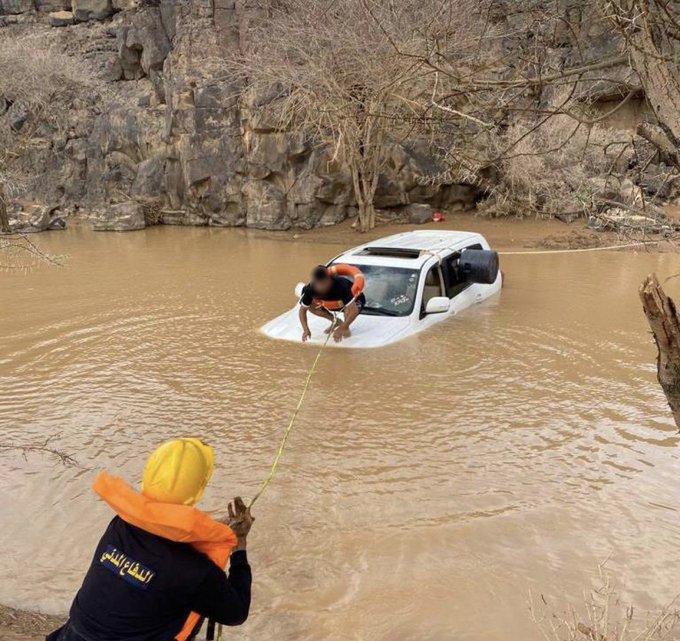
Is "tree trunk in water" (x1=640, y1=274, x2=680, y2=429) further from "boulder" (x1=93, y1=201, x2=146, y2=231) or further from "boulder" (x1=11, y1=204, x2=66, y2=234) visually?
"boulder" (x1=11, y1=204, x2=66, y2=234)

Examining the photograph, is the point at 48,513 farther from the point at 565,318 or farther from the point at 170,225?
the point at 170,225

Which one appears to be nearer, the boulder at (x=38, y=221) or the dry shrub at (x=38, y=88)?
the boulder at (x=38, y=221)

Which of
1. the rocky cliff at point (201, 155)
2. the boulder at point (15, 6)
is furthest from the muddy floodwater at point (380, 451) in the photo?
the boulder at point (15, 6)

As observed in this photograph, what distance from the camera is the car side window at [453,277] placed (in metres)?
8.77

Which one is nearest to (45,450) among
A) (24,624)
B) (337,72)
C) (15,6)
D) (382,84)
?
(24,624)

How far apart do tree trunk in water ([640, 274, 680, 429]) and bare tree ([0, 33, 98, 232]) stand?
82.4 feet

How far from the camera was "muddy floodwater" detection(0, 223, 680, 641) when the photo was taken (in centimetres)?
392

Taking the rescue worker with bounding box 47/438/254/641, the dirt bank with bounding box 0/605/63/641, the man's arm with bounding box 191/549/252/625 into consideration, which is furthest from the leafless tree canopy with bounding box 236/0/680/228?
the rescue worker with bounding box 47/438/254/641

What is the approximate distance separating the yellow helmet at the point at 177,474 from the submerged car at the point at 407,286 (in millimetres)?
5534

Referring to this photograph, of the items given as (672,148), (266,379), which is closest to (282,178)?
(266,379)

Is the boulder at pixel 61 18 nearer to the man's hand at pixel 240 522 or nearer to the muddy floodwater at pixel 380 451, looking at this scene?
the muddy floodwater at pixel 380 451

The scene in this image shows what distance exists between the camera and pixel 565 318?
30.9ft

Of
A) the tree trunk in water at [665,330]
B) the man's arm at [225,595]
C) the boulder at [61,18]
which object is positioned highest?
the boulder at [61,18]

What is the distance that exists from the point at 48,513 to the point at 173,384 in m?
2.54
